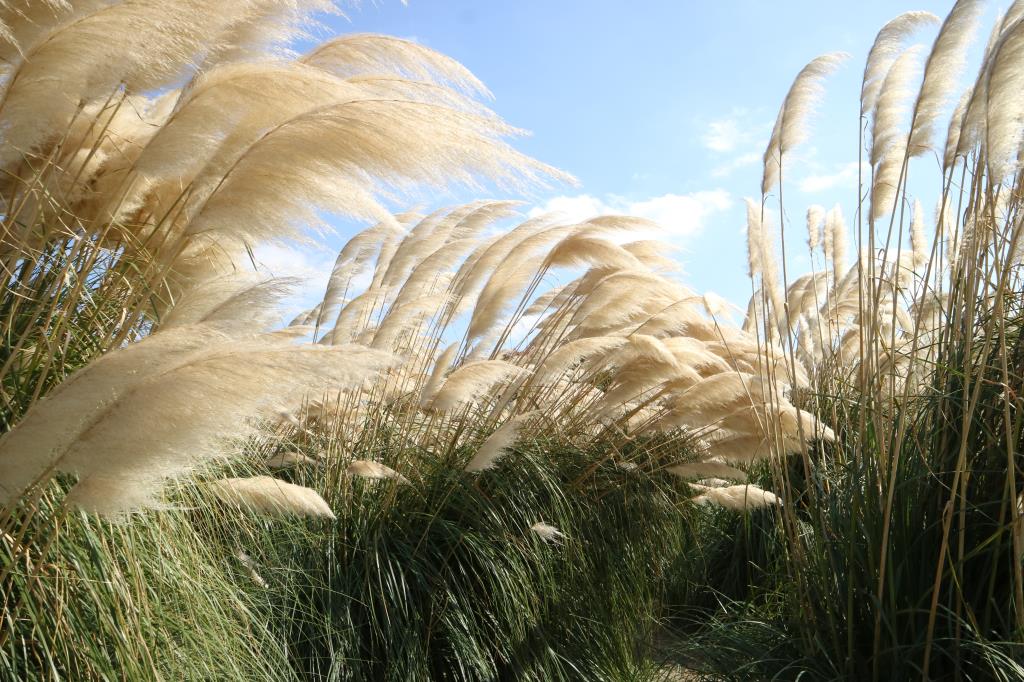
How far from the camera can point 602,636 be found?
3465 mm

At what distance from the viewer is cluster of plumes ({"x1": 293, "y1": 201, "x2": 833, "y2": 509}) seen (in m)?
3.29

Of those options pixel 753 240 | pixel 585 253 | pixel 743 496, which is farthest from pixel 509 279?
pixel 743 496

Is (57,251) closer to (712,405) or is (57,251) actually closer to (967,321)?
(712,405)

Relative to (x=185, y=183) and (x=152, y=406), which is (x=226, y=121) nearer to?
(x=185, y=183)

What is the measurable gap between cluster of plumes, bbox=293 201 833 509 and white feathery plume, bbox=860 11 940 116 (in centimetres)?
92

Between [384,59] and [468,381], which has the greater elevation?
[384,59]

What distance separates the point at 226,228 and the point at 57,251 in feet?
2.38

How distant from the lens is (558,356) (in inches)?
122

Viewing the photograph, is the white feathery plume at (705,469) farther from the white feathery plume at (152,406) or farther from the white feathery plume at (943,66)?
the white feathery plume at (152,406)

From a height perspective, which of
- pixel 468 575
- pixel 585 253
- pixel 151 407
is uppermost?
pixel 585 253

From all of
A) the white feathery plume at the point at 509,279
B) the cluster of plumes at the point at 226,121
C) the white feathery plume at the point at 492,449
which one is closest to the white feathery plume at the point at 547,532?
the white feathery plume at the point at 492,449

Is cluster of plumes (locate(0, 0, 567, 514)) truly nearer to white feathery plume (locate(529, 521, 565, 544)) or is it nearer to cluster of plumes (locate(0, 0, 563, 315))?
cluster of plumes (locate(0, 0, 563, 315))

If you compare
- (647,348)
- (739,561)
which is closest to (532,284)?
(647,348)

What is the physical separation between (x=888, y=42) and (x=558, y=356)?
1.47m
